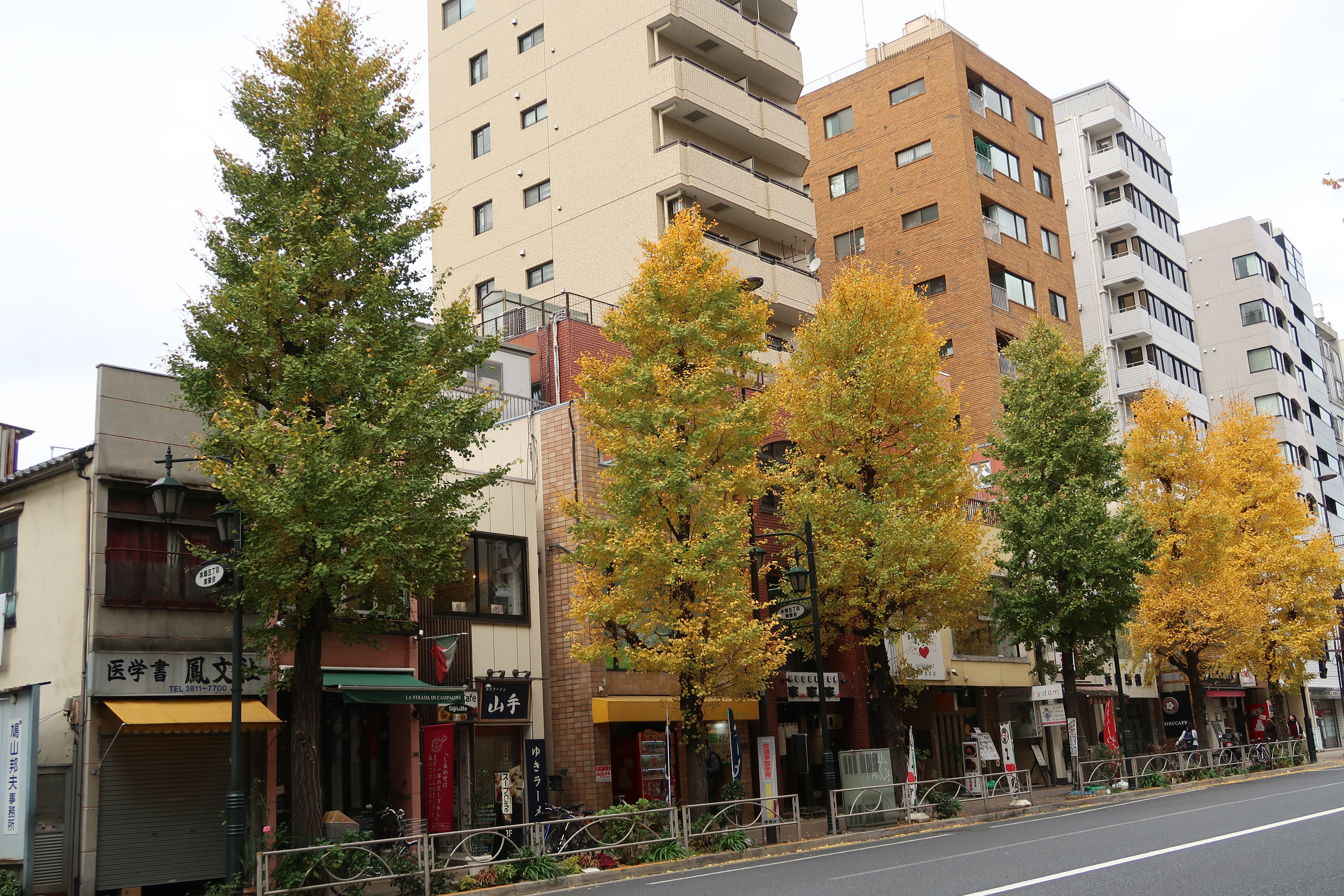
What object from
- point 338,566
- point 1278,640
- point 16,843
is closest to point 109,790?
point 16,843

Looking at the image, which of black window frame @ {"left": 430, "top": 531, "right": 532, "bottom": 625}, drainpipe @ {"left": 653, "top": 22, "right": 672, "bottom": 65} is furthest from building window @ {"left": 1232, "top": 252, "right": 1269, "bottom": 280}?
black window frame @ {"left": 430, "top": 531, "right": 532, "bottom": 625}

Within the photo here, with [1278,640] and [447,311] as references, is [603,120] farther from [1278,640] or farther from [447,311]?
[1278,640]

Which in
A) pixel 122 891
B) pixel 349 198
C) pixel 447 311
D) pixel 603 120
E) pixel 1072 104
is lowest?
pixel 122 891

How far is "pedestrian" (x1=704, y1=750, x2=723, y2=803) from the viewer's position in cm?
2658

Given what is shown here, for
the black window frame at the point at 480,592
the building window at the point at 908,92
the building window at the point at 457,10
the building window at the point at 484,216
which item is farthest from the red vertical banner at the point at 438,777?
the building window at the point at 908,92

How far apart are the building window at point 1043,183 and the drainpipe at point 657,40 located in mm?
22729

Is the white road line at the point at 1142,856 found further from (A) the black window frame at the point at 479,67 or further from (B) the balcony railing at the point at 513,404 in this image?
(A) the black window frame at the point at 479,67

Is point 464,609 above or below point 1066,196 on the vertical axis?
below

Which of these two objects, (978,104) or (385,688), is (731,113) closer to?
(978,104)

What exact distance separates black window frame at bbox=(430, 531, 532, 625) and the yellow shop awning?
2581 millimetres

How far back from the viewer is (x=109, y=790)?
17938mm

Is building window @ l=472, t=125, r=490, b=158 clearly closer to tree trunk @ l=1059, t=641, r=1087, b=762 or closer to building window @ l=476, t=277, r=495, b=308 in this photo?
building window @ l=476, t=277, r=495, b=308

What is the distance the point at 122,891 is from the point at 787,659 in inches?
699

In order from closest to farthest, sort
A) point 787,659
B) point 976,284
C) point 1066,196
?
point 787,659 → point 976,284 → point 1066,196
